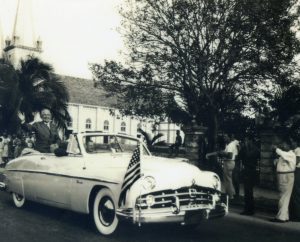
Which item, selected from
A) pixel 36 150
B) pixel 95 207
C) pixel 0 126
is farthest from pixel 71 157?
pixel 0 126

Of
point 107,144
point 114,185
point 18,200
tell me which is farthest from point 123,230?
point 18,200

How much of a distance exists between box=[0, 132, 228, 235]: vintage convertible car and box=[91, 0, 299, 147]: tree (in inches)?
460

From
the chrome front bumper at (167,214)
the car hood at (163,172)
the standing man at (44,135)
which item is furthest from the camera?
the standing man at (44,135)

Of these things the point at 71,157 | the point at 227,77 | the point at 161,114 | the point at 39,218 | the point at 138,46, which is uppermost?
the point at 138,46

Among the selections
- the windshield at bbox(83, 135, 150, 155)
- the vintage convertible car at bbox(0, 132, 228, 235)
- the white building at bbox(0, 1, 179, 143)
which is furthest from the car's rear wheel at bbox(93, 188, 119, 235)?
the white building at bbox(0, 1, 179, 143)

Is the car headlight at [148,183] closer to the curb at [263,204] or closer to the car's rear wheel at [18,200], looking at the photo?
the car's rear wheel at [18,200]

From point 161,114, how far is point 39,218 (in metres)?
14.6

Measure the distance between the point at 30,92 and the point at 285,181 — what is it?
50.6 ft

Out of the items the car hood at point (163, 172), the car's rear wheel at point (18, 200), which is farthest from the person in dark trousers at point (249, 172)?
the car's rear wheel at point (18, 200)

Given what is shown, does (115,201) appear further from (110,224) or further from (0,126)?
(0,126)

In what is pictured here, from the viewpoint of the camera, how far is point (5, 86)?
2088 centimetres

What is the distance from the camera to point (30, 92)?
69.9 ft

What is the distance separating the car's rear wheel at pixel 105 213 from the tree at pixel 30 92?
49.8 feet

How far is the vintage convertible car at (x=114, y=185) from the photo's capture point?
20.1 ft
